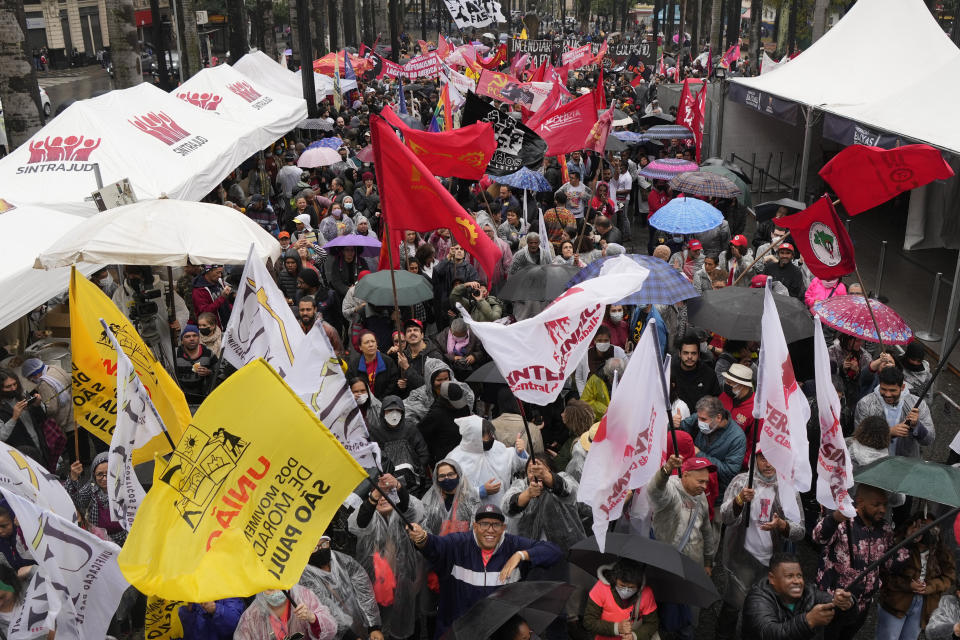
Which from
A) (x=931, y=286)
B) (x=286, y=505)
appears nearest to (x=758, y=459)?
(x=286, y=505)

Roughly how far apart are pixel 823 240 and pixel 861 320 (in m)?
0.85

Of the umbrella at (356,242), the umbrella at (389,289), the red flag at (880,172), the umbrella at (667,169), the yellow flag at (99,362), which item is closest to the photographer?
the yellow flag at (99,362)

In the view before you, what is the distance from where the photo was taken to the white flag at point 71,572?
14.9 feet

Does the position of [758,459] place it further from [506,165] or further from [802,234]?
[506,165]

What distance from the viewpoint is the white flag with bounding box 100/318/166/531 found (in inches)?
208

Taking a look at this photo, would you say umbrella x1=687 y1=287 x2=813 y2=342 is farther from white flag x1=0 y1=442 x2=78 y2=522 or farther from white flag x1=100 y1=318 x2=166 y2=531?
white flag x1=0 y1=442 x2=78 y2=522

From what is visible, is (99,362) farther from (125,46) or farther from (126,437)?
(125,46)

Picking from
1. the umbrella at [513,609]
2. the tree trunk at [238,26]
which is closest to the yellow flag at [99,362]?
the umbrella at [513,609]

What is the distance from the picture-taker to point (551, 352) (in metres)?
5.82

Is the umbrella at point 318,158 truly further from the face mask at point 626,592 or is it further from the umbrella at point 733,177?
the face mask at point 626,592

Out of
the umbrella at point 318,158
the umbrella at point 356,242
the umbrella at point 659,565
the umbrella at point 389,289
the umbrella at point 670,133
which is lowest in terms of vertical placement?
the umbrella at point 670,133

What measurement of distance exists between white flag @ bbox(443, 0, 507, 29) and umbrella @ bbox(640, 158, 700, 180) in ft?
57.3

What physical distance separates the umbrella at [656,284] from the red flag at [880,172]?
184 centimetres

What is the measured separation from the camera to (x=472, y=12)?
103ft
